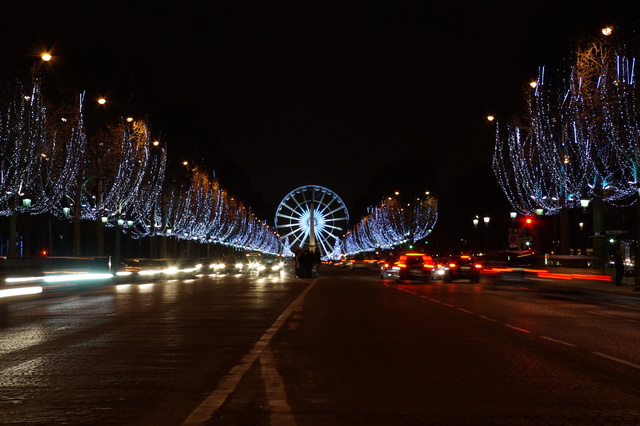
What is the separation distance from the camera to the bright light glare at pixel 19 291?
112 feet

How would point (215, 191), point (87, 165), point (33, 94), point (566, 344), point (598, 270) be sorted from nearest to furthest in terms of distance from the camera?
point (566, 344)
point (33, 94)
point (598, 270)
point (87, 165)
point (215, 191)

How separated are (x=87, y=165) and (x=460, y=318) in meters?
45.6

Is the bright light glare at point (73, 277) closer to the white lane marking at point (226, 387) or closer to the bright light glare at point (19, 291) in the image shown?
the bright light glare at point (19, 291)

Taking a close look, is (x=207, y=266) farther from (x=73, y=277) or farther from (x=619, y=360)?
(x=619, y=360)

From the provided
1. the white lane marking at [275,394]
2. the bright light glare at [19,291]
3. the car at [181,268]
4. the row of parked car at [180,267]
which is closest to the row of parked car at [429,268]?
the row of parked car at [180,267]

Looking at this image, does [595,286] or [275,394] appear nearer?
[275,394]

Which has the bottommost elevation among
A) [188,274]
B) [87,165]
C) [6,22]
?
[188,274]

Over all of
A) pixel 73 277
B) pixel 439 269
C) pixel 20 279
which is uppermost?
pixel 20 279

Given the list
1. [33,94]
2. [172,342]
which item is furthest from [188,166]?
[172,342]

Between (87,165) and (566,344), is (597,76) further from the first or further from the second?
(87,165)

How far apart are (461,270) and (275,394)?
47.1 m

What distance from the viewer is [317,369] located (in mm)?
11719

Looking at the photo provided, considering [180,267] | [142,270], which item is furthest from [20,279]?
[180,267]

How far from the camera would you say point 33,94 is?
4647 cm
